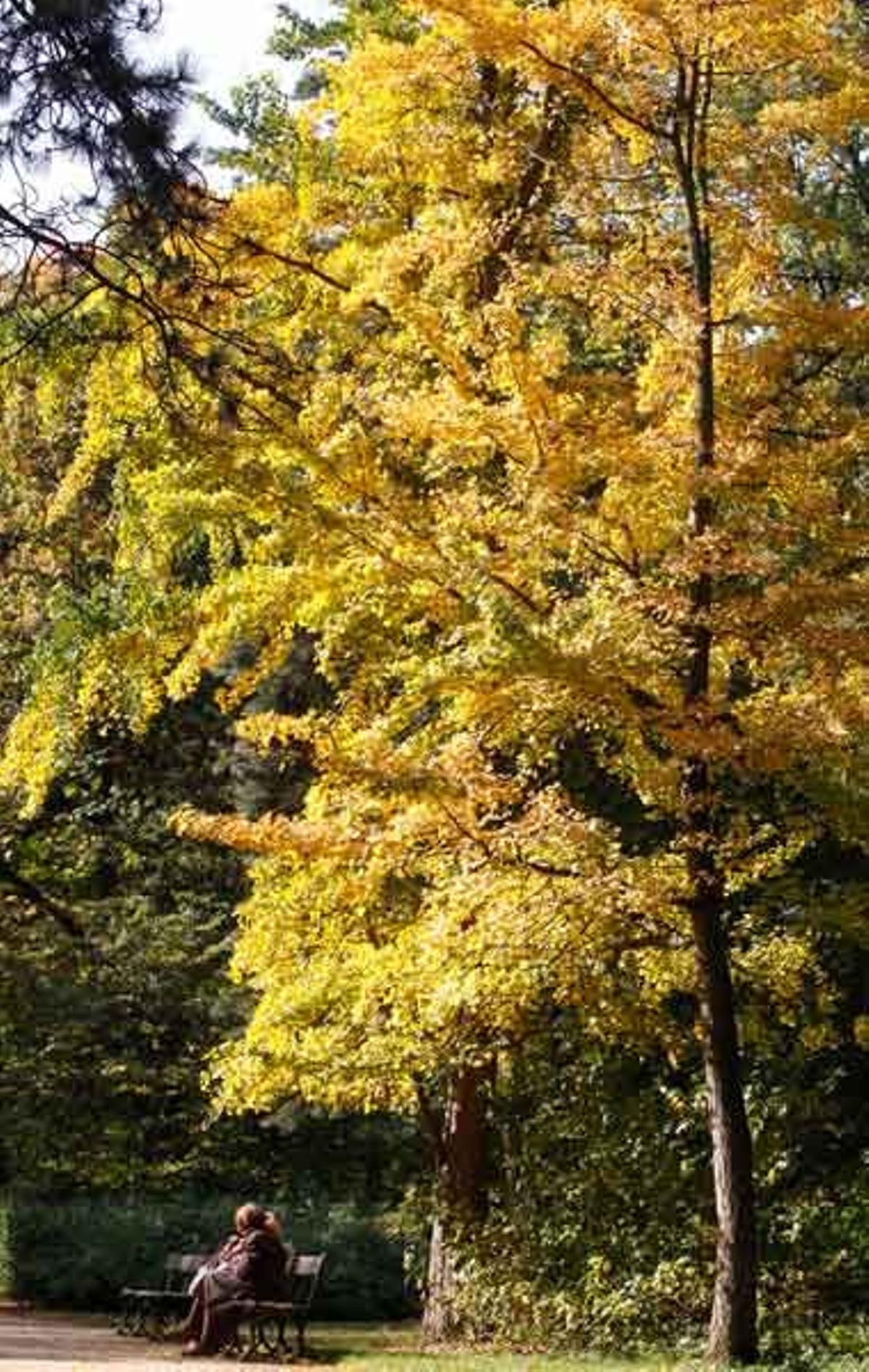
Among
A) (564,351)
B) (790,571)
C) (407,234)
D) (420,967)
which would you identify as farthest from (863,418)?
(420,967)

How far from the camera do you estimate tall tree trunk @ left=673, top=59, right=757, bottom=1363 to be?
11.6 metres

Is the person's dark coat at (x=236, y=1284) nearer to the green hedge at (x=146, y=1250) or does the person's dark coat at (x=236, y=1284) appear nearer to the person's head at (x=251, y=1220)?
the person's head at (x=251, y=1220)

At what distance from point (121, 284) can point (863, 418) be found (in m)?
6.16

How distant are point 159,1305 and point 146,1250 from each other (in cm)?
232

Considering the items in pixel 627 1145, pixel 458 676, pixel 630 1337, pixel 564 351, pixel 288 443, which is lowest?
pixel 630 1337

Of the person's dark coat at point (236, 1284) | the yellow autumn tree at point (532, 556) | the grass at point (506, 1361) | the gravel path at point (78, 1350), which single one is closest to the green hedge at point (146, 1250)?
the gravel path at point (78, 1350)

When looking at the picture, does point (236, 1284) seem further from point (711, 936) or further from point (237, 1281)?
point (711, 936)

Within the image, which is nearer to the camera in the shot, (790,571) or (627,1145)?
(790,571)

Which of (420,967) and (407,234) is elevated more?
(407,234)

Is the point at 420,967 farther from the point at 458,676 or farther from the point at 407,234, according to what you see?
the point at 407,234

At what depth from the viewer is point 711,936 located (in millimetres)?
12000

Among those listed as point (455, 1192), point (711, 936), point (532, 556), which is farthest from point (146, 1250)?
point (532, 556)

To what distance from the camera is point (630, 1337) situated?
14.1m

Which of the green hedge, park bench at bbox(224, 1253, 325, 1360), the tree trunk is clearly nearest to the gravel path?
park bench at bbox(224, 1253, 325, 1360)
